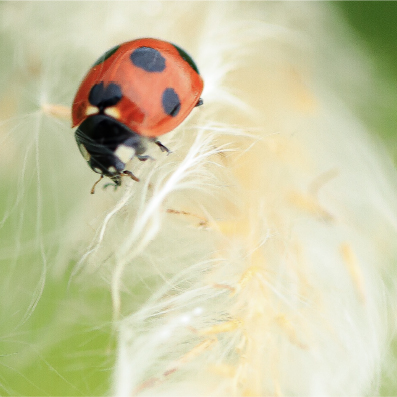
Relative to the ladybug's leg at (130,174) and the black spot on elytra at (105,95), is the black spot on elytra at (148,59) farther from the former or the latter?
the ladybug's leg at (130,174)

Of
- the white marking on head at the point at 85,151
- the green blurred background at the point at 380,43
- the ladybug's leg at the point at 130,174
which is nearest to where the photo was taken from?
the ladybug's leg at the point at 130,174

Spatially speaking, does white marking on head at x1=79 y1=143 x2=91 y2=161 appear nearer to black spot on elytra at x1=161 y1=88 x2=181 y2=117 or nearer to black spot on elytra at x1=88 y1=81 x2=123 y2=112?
black spot on elytra at x1=88 y1=81 x2=123 y2=112

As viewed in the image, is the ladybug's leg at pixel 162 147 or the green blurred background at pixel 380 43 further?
the green blurred background at pixel 380 43

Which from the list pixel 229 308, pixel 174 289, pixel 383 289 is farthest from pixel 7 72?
pixel 383 289

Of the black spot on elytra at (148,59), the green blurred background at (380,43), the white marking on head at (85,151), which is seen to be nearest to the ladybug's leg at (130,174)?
the white marking on head at (85,151)

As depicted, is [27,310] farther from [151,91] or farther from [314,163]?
[314,163]

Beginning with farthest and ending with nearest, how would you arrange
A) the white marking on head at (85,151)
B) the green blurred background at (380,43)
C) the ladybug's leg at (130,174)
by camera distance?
1. the green blurred background at (380,43)
2. the white marking on head at (85,151)
3. the ladybug's leg at (130,174)

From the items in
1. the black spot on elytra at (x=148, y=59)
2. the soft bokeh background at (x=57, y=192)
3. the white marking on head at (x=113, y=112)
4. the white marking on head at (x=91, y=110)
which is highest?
the black spot on elytra at (x=148, y=59)

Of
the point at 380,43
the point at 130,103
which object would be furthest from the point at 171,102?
the point at 380,43
